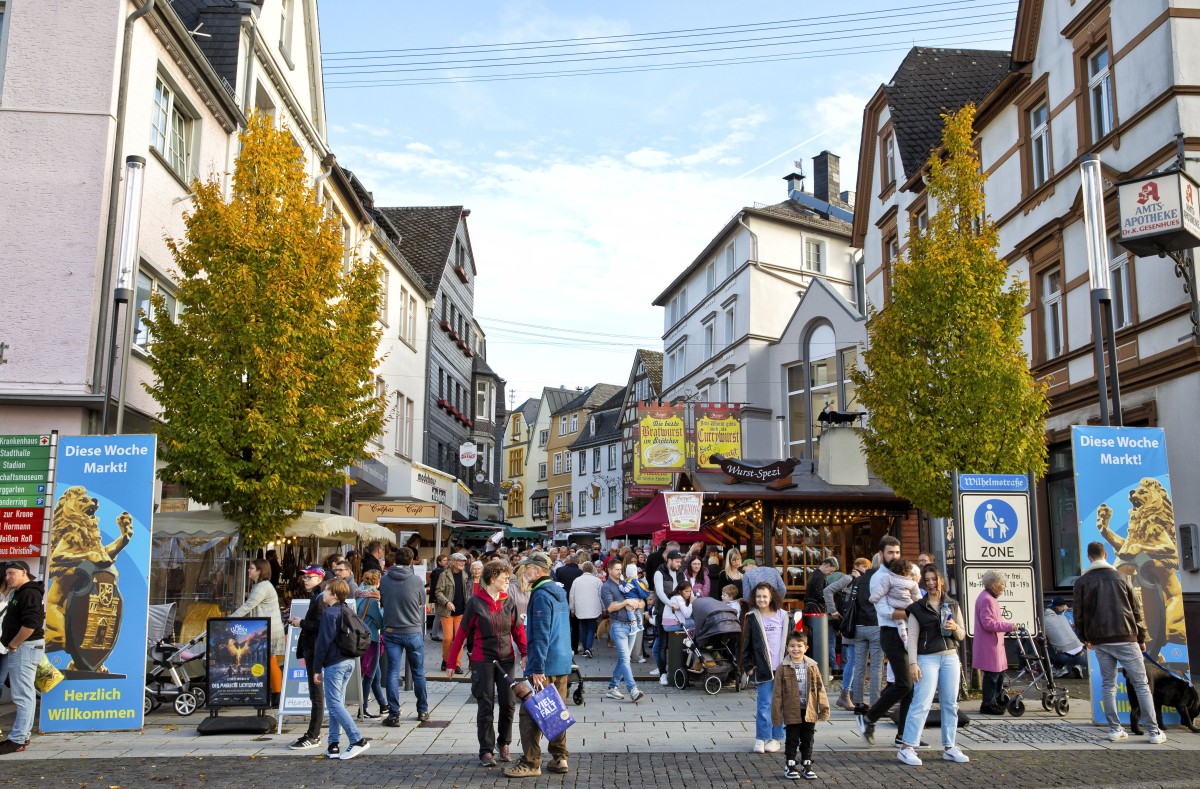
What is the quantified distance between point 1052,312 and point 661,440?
10.1 meters

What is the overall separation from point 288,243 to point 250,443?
2896mm

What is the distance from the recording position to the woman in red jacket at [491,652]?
934 cm

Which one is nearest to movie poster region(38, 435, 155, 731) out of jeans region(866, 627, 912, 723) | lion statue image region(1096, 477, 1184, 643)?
jeans region(866, 627, 912, 723)

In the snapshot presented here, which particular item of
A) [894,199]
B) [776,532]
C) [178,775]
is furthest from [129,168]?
[894,199]

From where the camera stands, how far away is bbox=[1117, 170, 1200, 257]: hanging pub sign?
557 inches


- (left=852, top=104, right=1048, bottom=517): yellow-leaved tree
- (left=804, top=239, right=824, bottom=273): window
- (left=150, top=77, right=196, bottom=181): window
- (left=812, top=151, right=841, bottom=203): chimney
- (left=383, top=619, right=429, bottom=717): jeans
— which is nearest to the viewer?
(left=383, top=619, right=429, bottom=717): jeans

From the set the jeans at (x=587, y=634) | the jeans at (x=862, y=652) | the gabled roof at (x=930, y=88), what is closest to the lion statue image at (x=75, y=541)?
the jeans at (x=862, y=652)

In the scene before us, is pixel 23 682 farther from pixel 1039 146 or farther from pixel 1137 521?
pixel 1039 146

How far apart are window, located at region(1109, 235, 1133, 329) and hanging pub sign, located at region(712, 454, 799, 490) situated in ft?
19.8

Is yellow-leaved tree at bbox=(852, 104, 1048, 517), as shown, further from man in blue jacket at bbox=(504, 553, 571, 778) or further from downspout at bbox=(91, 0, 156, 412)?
downspout at bbox=(91, 0, 156, 412)

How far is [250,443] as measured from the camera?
1434cm

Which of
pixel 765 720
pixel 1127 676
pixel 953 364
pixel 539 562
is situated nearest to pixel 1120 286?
pixel 953 364

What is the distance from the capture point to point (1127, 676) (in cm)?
1048

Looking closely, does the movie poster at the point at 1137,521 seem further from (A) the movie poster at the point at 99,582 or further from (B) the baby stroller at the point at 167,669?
(A) the movie poster at the point at 99,582
